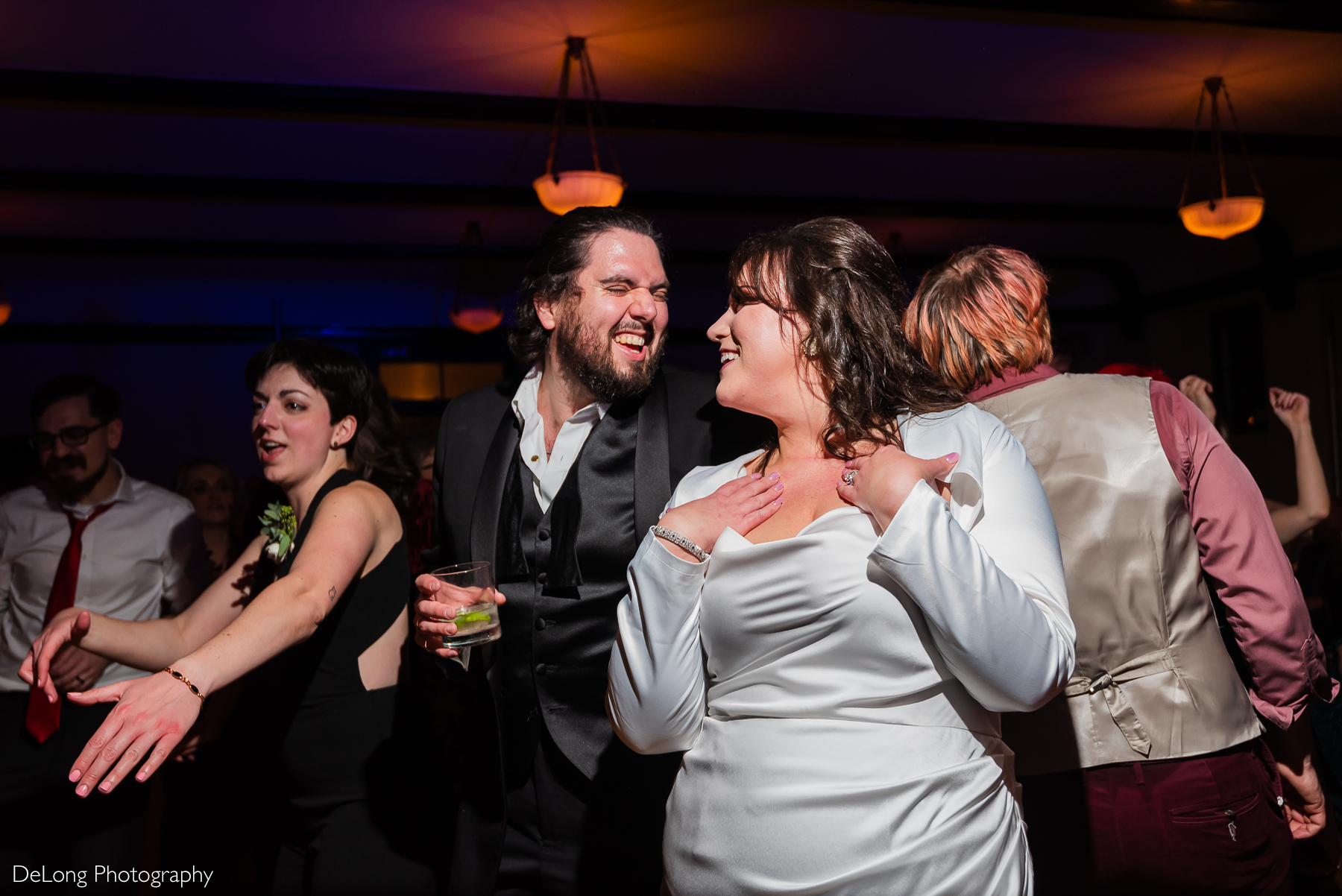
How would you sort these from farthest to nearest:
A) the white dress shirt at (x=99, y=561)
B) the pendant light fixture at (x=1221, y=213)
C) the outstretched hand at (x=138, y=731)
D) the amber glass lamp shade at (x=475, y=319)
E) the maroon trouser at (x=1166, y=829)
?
1. the amber glass lamp shade at (x=475, y=319)
2. the pendant light fixture at (x=1221, y=213)
3. the white dress shirt at (x=99, y=561)
4. the maroon trouser at (x=1166, y=829)
5. the outstretched hand at (x=138, y=731)

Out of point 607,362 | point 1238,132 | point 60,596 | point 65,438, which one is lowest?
point 60,596

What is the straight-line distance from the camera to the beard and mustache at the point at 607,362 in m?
1.96

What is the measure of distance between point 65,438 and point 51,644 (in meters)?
1.64

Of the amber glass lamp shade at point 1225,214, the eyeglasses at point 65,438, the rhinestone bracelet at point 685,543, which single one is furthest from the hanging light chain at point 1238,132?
the eyeglasses at point 65,438

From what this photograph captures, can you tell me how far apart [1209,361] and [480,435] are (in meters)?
10.9

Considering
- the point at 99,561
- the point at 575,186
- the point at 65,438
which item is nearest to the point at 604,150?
the point at 575,186

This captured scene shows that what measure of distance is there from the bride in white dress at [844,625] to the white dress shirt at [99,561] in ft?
7.72

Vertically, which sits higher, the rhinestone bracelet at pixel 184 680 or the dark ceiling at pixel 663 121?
the dark ceiling at pixel 663 121

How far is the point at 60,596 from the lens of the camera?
2865 mm

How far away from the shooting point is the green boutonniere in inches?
88.2

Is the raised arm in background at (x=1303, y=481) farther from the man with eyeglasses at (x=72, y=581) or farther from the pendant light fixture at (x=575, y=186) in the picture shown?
the pendant light fixture at (x=575, y=186)

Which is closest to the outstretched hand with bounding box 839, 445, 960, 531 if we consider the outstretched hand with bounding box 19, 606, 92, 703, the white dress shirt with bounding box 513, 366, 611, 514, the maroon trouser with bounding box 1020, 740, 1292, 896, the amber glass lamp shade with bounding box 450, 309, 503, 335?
the maroon trouser with bounding box 1020, 740, 1292, 896

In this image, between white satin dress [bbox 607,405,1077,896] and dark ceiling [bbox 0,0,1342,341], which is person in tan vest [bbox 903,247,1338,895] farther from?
dark ceiling [bbox 0,0,1342,341]

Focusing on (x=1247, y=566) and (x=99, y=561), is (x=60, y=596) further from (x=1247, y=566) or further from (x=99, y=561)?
(x=1247, y=566)
